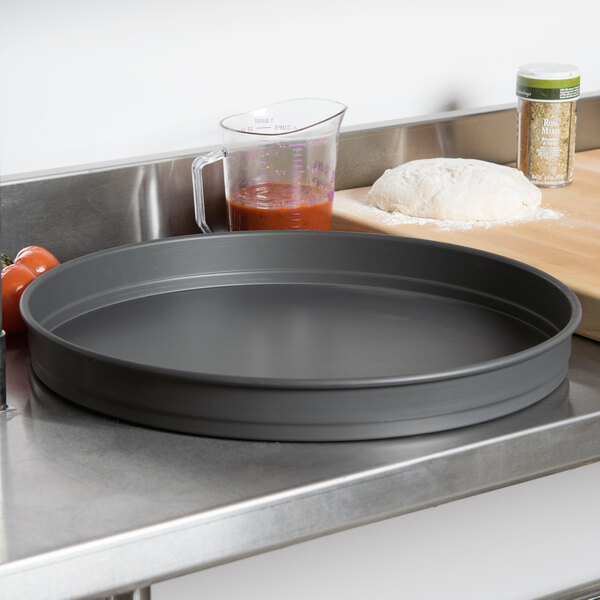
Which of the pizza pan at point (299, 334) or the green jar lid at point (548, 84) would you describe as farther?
the green jar lid at point (548, 84)

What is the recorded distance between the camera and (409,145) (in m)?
1.41

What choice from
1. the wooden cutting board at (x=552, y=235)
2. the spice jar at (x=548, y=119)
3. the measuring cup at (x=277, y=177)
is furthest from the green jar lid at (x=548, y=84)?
the measuring cup at (x=277, y=177)

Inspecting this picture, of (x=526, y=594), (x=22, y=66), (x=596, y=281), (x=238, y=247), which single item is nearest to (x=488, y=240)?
(x=596, y=281)

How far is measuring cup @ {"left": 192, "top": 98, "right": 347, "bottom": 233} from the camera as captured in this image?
1.13 m

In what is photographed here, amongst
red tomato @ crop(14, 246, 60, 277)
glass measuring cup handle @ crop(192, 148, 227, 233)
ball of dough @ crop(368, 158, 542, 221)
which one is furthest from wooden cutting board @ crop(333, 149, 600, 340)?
red tomato @ crop(14, 246, 60, 277)

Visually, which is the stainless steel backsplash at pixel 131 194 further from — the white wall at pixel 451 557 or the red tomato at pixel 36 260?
the white wall at pixel 451 557

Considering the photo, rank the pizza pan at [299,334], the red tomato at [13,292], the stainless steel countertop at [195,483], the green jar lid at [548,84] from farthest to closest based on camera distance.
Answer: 1. the green jar lid at [548,84]
2. the red tomato at [13,292]
3. the pizza pan at [299,334]
4. the stainless steel countertop at [195,483]

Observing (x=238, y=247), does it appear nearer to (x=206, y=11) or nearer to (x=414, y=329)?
(x=414, y=329)

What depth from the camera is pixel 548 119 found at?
135 centimetres

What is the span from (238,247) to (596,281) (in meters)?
0.35

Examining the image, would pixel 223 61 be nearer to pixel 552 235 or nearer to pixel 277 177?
pixel 277 177

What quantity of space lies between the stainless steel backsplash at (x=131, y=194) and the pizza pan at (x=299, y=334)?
20cm

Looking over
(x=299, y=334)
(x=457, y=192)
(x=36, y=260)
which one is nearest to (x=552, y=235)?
(x=457, y=192)

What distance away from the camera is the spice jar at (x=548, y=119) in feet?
4.38
